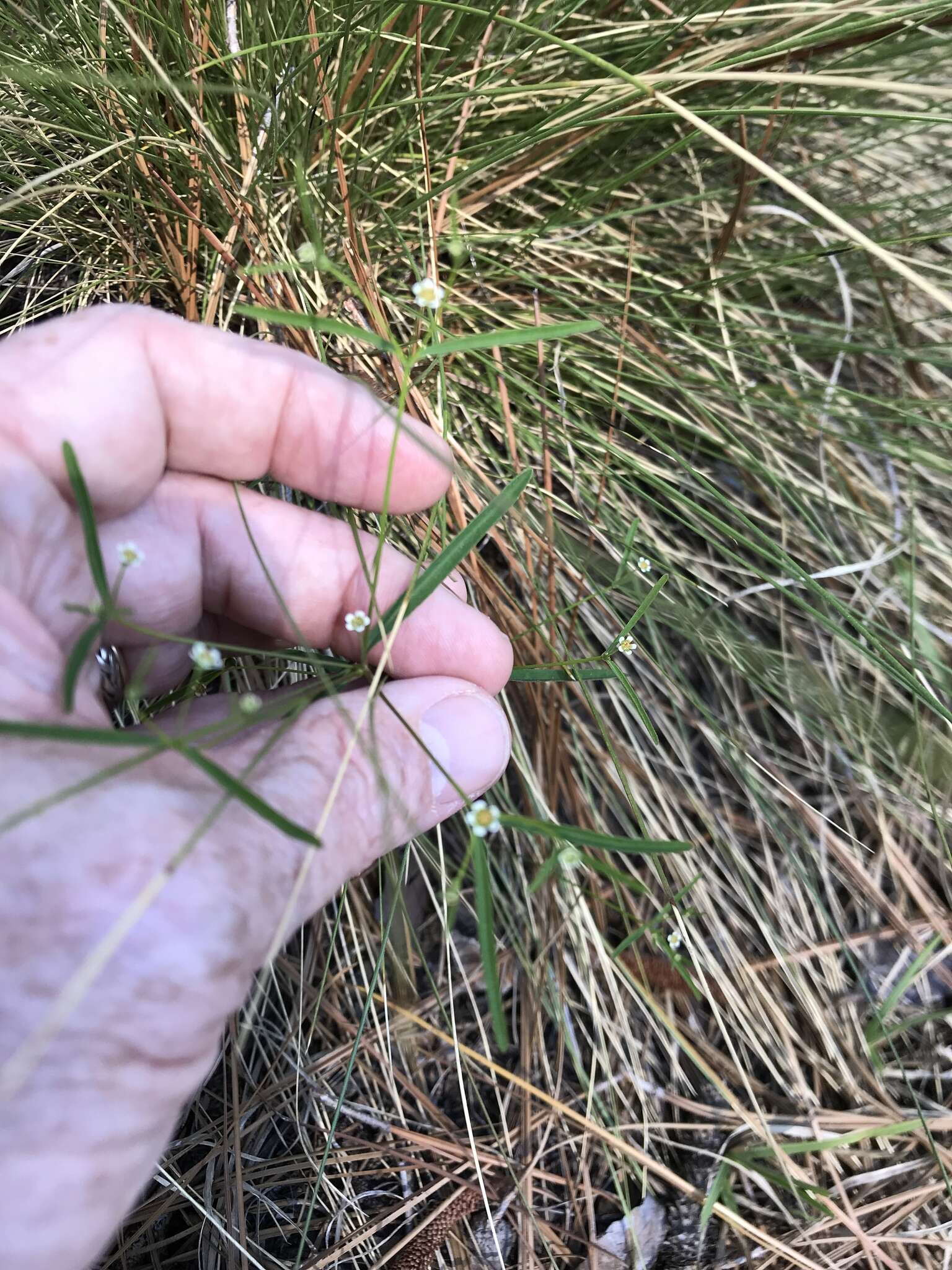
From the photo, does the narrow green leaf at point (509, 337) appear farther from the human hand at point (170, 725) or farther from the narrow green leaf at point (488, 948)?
the narrow green leaf at point (488, 948)

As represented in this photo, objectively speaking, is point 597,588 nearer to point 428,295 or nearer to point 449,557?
point 449,557

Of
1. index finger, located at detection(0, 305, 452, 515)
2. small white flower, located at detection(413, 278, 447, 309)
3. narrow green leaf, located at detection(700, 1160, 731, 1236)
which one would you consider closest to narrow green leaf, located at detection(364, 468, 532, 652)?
index finger, located at detection(0, 305, 452, 515)

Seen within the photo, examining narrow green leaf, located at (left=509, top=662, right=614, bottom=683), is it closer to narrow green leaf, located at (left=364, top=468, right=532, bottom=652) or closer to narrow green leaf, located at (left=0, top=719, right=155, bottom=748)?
narrow green leaf, located at (left=364, top=468, right=532, bottom=652)

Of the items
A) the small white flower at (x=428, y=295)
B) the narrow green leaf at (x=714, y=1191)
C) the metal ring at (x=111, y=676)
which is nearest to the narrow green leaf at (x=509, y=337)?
the small white flower at (x=428, y=295)

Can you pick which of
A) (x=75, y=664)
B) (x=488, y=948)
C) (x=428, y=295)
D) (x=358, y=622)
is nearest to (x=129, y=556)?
(x=75, y=664)

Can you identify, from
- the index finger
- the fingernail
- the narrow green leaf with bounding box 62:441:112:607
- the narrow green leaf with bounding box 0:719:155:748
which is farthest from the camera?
the fingernail

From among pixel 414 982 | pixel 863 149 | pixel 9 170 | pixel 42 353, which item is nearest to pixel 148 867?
pixel 42 353
